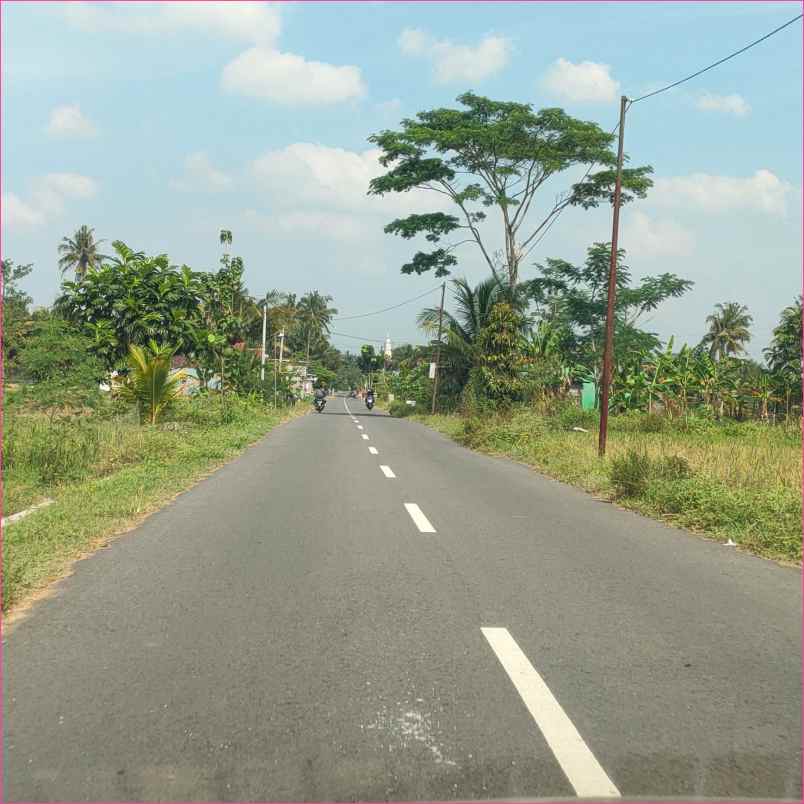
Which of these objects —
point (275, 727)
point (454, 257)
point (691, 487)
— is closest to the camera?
point (275, 727)

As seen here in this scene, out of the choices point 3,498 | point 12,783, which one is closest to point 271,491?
point 3,498

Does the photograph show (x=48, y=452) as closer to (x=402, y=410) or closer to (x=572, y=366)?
(x=572, y=366)

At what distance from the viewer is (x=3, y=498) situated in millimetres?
10883

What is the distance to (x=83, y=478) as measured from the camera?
13.1 meters

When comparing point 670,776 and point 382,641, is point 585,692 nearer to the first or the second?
point 670,776

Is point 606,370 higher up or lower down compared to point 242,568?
higher up

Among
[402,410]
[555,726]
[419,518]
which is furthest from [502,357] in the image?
[555,726]

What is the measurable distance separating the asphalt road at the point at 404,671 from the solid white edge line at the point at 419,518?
12.9 inches

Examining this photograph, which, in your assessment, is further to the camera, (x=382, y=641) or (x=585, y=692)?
(x=382, y=641)

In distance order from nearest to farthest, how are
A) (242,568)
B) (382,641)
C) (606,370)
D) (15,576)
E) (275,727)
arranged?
(275,727)
(382,641)
(15,576)
(242,568)
(606,370)

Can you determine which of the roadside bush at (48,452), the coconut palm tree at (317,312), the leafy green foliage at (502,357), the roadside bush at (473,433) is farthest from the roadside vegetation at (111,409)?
the coconut palm tree at (317,312)

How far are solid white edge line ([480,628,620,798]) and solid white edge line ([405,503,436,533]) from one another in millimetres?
3902

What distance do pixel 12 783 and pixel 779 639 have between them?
434cm

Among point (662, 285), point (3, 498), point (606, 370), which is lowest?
point (3, 498)
